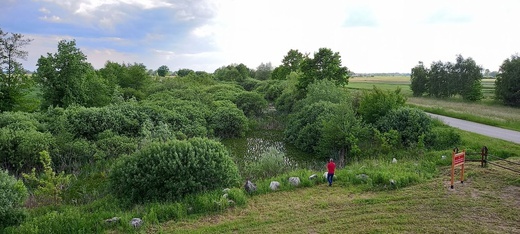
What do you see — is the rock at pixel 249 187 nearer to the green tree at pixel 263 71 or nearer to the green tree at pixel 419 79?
the green tree at pixel 419 79

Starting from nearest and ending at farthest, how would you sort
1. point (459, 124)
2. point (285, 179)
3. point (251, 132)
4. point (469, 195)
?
1. point (469, 195)
2. point (285, 179)
3. point (459, 124)
4. point (251, 132)

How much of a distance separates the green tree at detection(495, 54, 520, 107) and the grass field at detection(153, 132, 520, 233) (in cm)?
3549

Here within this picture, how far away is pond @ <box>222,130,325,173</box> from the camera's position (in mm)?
17141

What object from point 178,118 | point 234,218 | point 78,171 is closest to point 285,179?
point 234,218

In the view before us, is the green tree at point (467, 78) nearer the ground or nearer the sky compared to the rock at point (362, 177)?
nearer the sky

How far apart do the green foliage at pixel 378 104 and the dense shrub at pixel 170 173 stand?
43.3ft

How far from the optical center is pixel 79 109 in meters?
19.7

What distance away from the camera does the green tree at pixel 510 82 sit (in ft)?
128

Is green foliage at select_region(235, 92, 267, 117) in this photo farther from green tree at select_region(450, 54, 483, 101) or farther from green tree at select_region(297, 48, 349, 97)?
green tree at select_region(450, 54, 483, 101)

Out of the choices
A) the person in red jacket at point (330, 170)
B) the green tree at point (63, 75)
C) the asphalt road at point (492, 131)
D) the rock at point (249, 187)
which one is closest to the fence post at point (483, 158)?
the person in red jacket at point (330, 170)

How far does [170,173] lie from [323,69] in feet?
82.4

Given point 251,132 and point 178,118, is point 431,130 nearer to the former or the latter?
point 251,132

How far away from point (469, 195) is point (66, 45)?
2694 centimetres

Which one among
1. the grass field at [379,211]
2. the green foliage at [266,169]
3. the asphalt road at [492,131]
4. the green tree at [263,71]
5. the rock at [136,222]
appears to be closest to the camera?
the grass field at [379,211]
